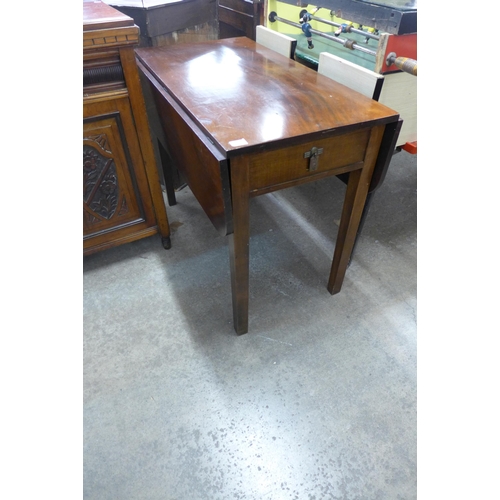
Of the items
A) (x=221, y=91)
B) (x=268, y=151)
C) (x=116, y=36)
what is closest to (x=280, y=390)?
(x=268, y=151)

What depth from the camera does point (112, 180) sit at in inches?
52.9

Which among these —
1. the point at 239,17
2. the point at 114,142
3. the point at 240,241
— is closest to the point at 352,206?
the point at 240,241

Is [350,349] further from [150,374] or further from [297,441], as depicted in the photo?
[150,374]

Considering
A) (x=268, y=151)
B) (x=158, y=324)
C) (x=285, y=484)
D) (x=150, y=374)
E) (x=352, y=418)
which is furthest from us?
(x=158, y=324)

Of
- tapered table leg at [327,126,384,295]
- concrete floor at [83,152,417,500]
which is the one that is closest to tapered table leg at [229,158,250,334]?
concrete floor at [83,152,417,500]

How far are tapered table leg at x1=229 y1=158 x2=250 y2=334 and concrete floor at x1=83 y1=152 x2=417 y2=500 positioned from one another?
5.7 inches

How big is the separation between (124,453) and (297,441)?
50 cm

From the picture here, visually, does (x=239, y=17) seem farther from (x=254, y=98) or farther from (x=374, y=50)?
(x=254, y=98)

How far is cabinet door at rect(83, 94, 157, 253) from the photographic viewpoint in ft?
3.92

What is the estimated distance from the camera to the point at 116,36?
1.04 m

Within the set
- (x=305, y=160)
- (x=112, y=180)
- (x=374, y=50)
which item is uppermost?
(x=374, y=50)

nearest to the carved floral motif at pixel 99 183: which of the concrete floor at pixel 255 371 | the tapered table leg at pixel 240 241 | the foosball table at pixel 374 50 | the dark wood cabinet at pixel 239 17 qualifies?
the concrete floor at pixel 255 371

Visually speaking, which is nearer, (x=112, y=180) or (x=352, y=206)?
(x=352, y=206)

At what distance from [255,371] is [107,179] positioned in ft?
2.86
